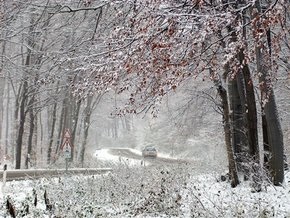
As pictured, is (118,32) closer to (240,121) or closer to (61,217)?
(61,217)

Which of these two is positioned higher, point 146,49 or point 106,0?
point 106,0

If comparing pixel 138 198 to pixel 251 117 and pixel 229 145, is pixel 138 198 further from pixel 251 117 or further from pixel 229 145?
pixel 229 145

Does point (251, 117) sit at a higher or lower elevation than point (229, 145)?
higher

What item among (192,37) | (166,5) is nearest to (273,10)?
(192,37)

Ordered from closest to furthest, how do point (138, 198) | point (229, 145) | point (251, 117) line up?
1. point (138, 198)
2. point (251, 117)
3. point (229, 145)

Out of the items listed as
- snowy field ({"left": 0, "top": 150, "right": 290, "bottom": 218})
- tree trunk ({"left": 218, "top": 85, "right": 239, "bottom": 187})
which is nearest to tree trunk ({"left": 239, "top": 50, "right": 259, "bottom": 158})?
tree trunk ({"left": 218, "top": 85, "right": 239, "bottom": 187})

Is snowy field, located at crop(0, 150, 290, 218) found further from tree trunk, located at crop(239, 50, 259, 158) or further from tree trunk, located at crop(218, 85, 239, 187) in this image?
tree trunk, located at crop(239, 50, 259, 158)

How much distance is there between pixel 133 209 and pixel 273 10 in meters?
6.22

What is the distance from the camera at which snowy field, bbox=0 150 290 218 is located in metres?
9.70

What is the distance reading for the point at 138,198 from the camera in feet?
38.3

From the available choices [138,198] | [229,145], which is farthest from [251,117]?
[138,198]

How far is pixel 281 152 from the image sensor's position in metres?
12.1

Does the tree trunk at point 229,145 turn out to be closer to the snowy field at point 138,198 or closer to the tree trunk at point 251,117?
the snowy field at point 138,198

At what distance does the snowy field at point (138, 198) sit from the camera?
31.8 ft
